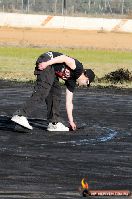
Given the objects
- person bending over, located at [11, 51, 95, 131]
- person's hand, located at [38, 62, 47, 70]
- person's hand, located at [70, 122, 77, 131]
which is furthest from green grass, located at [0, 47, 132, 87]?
person's hand, located at [38, 62, 47, 70]

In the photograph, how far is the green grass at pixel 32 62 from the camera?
3072 cm

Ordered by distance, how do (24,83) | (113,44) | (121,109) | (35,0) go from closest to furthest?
(121,109), (24,83), (113,44), (35,0)

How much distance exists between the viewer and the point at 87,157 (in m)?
13.0

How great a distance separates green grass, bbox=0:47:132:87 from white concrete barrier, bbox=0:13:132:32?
1782 cm

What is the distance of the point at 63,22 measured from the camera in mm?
70562

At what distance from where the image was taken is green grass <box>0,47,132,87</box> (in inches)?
1209

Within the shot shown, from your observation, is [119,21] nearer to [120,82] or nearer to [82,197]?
[120,82]

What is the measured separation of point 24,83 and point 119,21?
150ft

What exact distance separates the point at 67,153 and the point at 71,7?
230 ft

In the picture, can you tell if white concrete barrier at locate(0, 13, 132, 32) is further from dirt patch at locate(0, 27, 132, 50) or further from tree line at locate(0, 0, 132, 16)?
tree line at locate(0, 0, 132, 16)

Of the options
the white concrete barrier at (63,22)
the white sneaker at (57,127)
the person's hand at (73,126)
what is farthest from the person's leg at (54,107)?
the white concrete barrier at (63,22)

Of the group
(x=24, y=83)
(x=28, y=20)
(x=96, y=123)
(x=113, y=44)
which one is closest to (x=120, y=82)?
(x=24, y=83)

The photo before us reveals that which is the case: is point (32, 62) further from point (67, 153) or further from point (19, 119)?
point (67, 153)

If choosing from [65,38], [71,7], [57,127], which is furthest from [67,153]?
[71,7]
